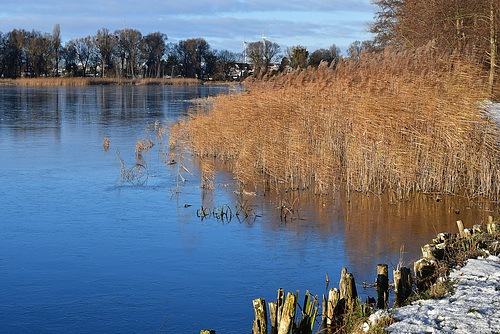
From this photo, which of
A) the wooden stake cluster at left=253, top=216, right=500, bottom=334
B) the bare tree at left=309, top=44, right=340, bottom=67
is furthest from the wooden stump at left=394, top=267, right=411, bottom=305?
the bare tree at left=309, top=44, right=340, bottom=67

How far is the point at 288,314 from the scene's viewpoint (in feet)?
15.6

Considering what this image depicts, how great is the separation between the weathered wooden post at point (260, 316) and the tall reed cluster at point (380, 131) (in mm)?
6720

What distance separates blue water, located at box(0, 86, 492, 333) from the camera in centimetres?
601

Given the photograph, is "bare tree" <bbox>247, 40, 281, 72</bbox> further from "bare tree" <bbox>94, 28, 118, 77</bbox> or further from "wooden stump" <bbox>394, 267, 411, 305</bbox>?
"wooden stump" <bbox>394, 267, 411, 305</bbox>

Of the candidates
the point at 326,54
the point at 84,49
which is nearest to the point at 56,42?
the point at 84,49

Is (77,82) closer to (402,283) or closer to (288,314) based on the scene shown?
(402,283)

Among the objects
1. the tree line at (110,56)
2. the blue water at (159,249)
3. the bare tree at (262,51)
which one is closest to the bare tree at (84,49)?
the tree line at (110,56)

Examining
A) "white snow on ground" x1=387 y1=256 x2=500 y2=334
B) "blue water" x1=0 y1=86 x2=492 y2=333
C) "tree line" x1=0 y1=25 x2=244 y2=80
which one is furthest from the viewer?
"tree line" x1=0 y1=25 x2=244 y2=80

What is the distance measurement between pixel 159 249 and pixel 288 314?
3.65 meters

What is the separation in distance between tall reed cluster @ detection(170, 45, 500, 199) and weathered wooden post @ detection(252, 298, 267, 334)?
6.72 metres

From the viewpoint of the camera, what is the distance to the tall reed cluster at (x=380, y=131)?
10945 millimetres

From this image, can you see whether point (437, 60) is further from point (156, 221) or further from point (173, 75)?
point (173, 75)

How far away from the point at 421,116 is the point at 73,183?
7.03 metres

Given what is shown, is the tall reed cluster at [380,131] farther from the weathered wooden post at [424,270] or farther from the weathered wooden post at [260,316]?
the weathered wooden post at [260,316]
